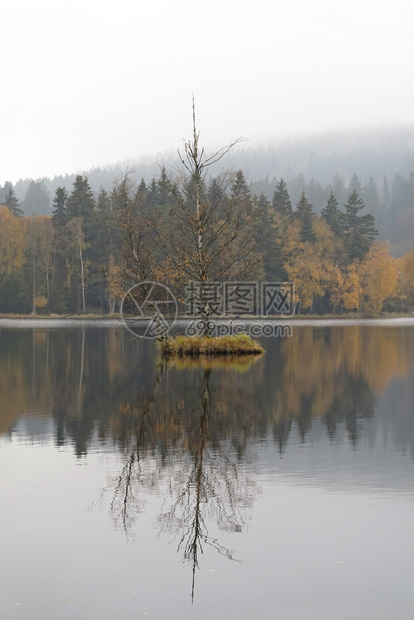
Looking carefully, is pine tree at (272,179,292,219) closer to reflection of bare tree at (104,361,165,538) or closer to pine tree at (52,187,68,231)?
pine tree at (52,187,68,231)

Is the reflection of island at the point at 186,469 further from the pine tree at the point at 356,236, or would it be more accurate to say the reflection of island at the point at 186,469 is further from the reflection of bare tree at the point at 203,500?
the pine tree at the point at 356,236

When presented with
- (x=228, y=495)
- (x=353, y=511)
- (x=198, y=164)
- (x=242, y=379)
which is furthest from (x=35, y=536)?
(x=198, y=164)

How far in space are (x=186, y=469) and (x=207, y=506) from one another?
2022 millimetres

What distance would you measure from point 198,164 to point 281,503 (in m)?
29.1

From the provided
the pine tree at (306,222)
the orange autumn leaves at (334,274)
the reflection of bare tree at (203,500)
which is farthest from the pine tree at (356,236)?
the reflection of bare tree at (203,500)

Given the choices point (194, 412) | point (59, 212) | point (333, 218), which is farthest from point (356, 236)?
point (194, 412)

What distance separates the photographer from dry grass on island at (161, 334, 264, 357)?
117ft

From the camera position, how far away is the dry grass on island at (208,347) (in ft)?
117

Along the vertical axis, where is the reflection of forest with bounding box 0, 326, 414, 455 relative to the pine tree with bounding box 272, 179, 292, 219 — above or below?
below

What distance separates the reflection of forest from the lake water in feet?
0.33

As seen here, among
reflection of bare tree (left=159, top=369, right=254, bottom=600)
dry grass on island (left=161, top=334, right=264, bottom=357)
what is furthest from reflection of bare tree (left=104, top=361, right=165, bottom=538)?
dry grass on island (left=161, top=334, right=264, bottom=357)

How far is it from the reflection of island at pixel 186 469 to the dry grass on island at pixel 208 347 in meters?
16.1

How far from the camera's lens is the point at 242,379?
2473cm

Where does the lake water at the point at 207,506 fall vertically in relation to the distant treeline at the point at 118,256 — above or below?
below
